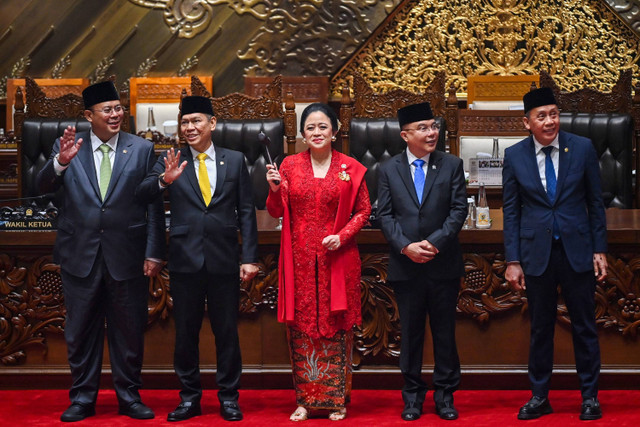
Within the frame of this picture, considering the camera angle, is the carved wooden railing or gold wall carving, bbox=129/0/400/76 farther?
gold wall carving, bbox=129/0/400/76

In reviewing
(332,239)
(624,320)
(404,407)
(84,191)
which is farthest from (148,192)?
(624,320)

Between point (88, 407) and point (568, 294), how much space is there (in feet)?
6.28

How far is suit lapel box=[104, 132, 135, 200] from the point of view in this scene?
326 centimetres

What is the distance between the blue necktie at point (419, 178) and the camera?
3.27 meters

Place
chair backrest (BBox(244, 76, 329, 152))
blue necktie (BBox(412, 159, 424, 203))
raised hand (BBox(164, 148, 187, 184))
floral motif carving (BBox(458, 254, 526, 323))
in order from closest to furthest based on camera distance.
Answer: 1. raised hand (BBox(164, 148, 187, 184))
2. blue necktie (BBox(412, 159, 424, 203))
3. floral motif carving (BBox(458, 254, 526, 323))
4. chair backrest (BBox(244, 76, 329, 152))

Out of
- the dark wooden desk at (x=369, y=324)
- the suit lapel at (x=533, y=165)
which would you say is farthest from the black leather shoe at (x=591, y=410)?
the suit lapel at (x=533, y=165)

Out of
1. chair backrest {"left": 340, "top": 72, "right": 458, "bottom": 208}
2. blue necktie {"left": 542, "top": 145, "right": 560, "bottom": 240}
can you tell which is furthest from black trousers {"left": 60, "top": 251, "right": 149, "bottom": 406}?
chair backrest {"left": 340, "top": 72, "right": 458, "bottom": 208}

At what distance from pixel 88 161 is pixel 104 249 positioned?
36 cm

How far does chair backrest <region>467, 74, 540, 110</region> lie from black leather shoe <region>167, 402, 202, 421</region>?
14.5 ft

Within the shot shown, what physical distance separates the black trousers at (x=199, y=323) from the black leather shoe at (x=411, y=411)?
2.17 ft

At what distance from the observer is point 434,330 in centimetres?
325

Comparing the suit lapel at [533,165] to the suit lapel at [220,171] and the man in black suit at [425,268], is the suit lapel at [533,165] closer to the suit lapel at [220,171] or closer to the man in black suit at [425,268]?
the man in black suit at [425,268]

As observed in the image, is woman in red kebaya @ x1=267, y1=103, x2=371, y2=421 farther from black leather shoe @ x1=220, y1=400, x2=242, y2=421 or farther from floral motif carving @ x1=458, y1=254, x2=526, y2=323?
floral motif carving @ x1=458, y1=254, x2=526, y2=323

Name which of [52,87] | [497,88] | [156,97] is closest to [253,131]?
[156,97]
